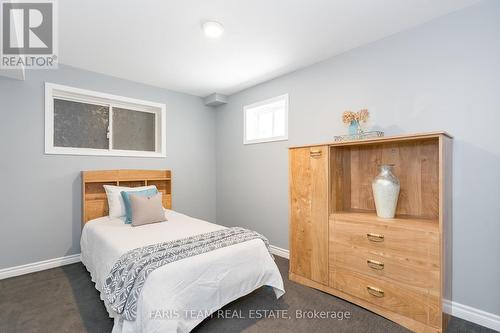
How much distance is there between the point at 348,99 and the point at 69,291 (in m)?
3.43

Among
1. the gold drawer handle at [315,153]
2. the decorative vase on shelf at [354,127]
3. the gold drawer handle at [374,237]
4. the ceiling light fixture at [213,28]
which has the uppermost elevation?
the ceiling light fixture at [213,28]

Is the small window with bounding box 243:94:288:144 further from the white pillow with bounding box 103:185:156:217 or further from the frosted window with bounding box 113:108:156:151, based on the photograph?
the white pillow with bounding box 103:185:156:217

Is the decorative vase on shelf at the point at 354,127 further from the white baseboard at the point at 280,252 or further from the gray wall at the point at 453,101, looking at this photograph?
the white baseboard at the point at 280,252

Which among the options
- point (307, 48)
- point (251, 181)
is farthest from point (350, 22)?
point (251, 181)

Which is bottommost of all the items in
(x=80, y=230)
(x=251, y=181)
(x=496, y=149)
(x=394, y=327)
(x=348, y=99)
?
(x=394, y=327)

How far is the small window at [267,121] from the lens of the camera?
3.40 meters

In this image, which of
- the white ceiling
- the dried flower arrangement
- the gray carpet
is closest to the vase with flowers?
the dried flower arrangement

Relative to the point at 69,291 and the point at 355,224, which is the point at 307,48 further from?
the point at 69,291

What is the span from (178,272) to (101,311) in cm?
97

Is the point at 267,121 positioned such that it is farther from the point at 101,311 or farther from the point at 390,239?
the point at 101,311

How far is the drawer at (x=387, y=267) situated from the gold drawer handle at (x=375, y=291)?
100 mm

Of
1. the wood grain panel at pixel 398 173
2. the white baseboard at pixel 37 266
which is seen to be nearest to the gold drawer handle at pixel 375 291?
the wood grain panel at pixel 398 173

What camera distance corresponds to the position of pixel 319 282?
2.38 m

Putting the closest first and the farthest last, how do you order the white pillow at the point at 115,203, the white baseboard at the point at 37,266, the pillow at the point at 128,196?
the white baseboard at the point at 37,266, the pillow at the point at 128,196, the white pillow at the point at 115,203
